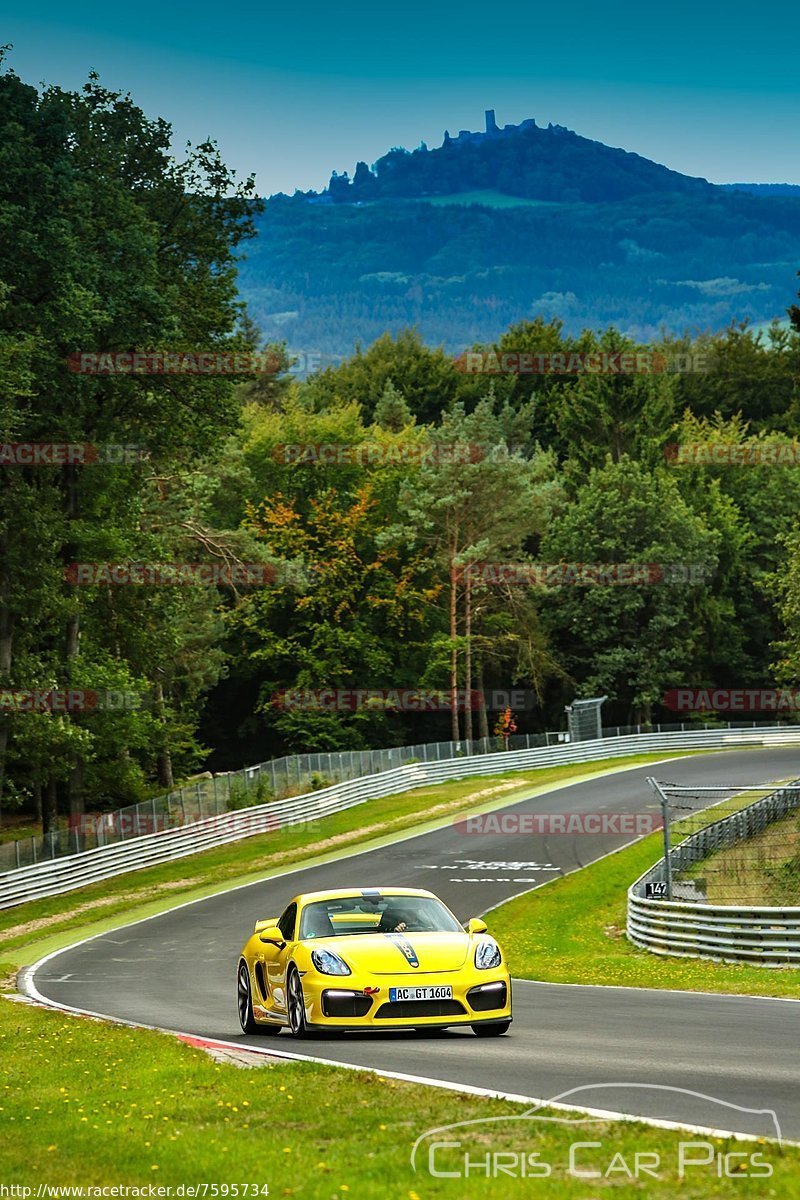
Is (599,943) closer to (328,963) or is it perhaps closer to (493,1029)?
(493,1029)

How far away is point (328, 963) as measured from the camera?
1373cm

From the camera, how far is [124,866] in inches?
1820

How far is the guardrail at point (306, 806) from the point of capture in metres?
43.4

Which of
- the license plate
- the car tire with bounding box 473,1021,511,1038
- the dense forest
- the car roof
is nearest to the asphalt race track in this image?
the car tire with bounding box 473,1021,511,1038

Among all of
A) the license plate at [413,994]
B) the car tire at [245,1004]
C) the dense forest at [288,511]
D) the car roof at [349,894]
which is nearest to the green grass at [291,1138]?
the license plate at [413,994]

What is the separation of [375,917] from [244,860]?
32.5 meters

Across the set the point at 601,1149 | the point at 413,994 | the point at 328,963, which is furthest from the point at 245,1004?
the point at 601,1149

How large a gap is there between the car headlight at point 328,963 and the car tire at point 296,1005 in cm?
31

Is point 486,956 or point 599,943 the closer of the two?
point 486,956

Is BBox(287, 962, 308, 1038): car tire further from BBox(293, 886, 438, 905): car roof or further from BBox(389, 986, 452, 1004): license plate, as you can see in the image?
BBox(293, 886, 438, 905): car roof

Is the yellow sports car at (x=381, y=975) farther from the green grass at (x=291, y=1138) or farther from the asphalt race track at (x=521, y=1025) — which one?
the green grass at (x=291, y=1138)

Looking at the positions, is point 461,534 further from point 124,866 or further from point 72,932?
point 72,932

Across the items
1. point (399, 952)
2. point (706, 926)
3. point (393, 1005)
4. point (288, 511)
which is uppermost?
point (288, 511)

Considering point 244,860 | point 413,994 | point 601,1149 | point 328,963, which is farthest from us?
point 244,860
